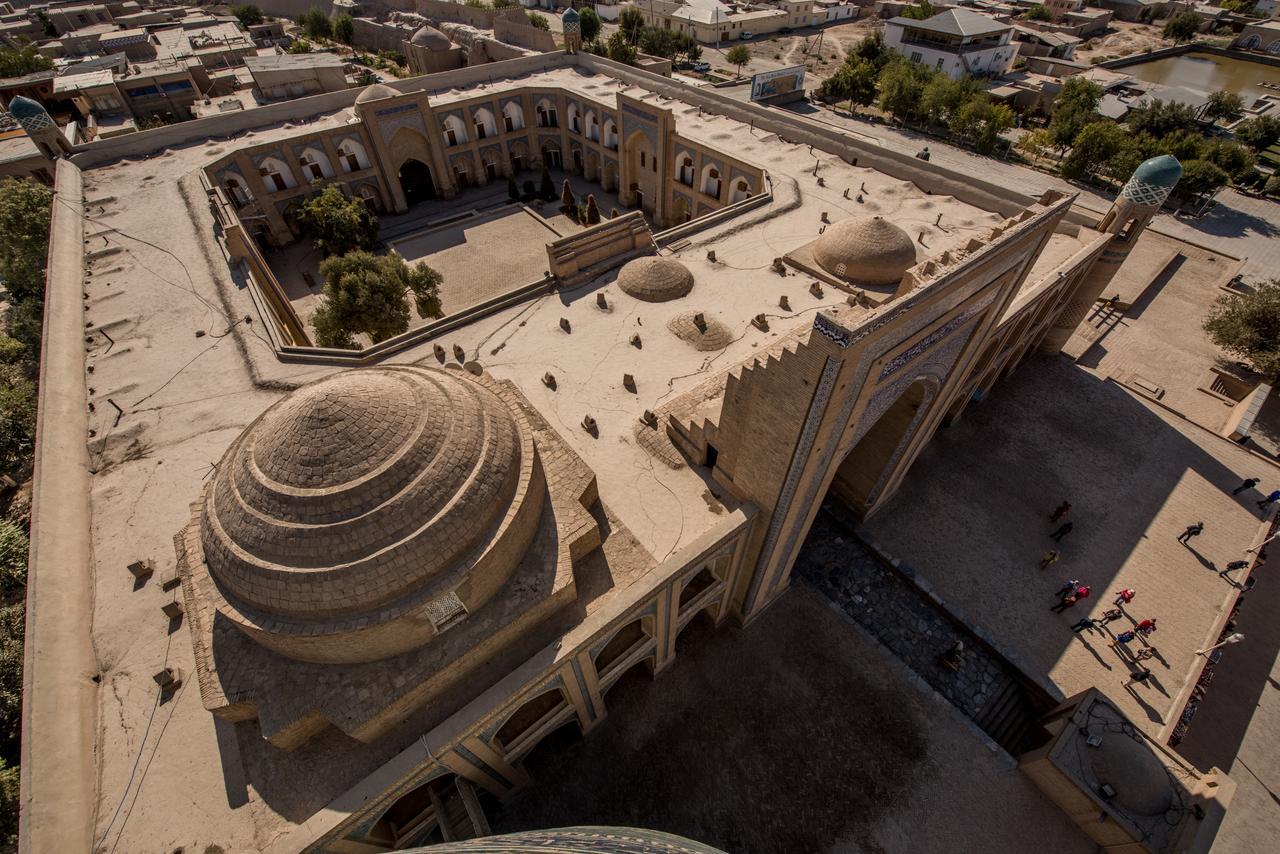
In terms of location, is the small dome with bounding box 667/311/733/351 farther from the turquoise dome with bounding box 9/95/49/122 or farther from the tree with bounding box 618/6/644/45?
the tree with bounding box 618/6/644/45

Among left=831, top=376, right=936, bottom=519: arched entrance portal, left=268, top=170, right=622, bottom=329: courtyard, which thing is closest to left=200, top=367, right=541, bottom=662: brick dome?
left=831, top=376, right=936, bottom=519: arched entrance portal

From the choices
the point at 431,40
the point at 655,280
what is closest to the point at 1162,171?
the point at 655,280

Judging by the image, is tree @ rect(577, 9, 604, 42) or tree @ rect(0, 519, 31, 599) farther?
tree @ rect(577, 9, 604, 42)

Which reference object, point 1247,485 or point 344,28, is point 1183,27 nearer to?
point 1247,485

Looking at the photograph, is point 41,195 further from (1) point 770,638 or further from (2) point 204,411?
(1) point 770,638

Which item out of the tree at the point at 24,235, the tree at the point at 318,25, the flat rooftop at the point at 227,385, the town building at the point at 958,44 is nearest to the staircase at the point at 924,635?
the flat rooftop at the point at 227,385

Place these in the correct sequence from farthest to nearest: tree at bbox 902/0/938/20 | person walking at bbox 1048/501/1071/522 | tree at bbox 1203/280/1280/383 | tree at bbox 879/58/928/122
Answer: tree at bbox 902/0/938/20 < tree at bbox 879/58/928/122 < tree at bbox 1203/280/1280/383 < person walking at bbox 1048/501/1071/522

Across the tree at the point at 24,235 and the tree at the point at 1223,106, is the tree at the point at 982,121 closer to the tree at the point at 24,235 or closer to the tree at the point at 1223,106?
the tree at the point at 1223,106

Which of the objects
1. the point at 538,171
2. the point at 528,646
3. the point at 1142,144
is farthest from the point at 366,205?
the point at 1142,144
